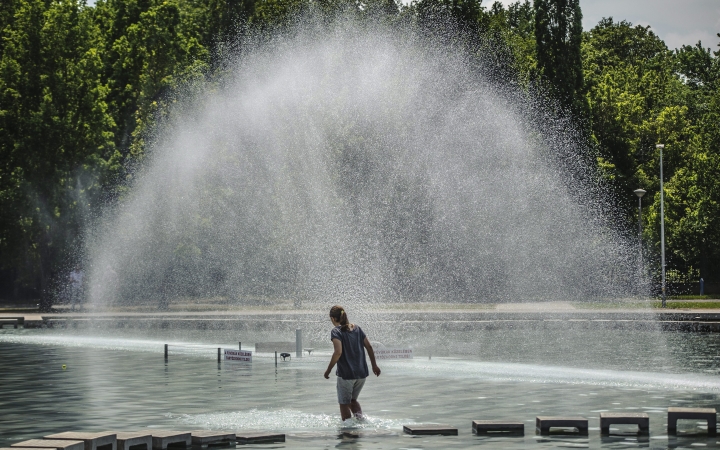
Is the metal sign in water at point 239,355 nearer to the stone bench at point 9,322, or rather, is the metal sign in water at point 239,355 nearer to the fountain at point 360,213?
the fountain at point 360,213

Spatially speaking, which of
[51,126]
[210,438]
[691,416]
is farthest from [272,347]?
[51,126]

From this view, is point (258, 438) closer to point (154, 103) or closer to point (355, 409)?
point (355, 409)

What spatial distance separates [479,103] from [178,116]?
1685 cm

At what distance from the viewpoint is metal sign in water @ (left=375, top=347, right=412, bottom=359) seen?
25516 mm

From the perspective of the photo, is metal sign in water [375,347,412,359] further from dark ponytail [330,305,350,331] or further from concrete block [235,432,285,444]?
concrete block [235,432,285,444]

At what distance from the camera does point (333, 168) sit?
2125 inches

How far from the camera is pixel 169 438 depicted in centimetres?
1461

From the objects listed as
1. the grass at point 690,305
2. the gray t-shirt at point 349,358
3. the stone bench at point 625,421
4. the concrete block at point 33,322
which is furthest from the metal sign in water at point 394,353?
the grass at point 690,305

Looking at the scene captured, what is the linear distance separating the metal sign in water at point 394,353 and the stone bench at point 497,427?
376 inches

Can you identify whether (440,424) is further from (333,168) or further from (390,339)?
(333,168)

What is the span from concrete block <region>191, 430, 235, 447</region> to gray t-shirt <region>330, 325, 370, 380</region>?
2070mm

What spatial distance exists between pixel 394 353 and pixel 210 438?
11396 millimetres

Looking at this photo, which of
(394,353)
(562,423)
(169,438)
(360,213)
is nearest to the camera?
(169,438)

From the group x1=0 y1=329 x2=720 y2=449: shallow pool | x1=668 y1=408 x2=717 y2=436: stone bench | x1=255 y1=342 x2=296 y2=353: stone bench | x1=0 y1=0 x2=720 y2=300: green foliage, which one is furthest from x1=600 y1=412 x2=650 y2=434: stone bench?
x1=0 y1=0 x2=720 y2=300: green foliage
